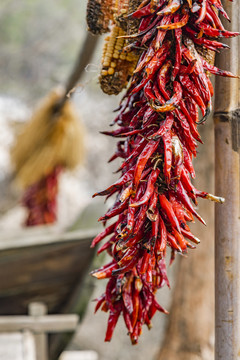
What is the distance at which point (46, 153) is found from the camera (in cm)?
355

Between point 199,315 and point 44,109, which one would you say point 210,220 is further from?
point 44,109

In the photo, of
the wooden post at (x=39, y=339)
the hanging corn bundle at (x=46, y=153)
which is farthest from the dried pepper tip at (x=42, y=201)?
the wooden post at (x=39, y=339)

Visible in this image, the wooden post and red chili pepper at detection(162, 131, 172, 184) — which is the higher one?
red chili pepper at detection(162, 131, 172, 184)

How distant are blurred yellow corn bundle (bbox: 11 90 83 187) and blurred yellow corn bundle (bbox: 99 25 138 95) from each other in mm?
2081

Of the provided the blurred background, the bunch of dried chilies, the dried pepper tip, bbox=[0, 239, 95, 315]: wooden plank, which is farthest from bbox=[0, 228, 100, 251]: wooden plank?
the blurred background

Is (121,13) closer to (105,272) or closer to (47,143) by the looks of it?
(105,272)

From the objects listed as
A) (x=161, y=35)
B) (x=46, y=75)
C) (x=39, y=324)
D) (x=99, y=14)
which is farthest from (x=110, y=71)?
(x=46, y=75)

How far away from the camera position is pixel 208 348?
5.78 feet

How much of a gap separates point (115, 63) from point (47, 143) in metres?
2.62

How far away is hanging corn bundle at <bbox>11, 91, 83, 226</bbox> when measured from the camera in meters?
3.22

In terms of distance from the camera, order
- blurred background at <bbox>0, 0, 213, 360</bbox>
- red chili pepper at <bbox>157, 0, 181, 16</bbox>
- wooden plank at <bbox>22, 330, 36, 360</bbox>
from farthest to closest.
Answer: blurred background at <bbox>0, 0, 213, 360</bbox>, wooden plank at <bbox>22, 330, 36, 360</bbox>, red chili pepper at <bbox>157, 0, 181, 16</bbox>

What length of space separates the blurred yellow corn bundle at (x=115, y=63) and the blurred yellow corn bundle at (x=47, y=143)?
6.83 feet

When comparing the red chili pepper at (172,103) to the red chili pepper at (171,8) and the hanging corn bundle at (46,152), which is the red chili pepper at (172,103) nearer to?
the red chili pepper at (171,8)

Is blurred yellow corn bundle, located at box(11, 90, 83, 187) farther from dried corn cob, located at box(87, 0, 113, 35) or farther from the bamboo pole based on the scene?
the bamboo pole
